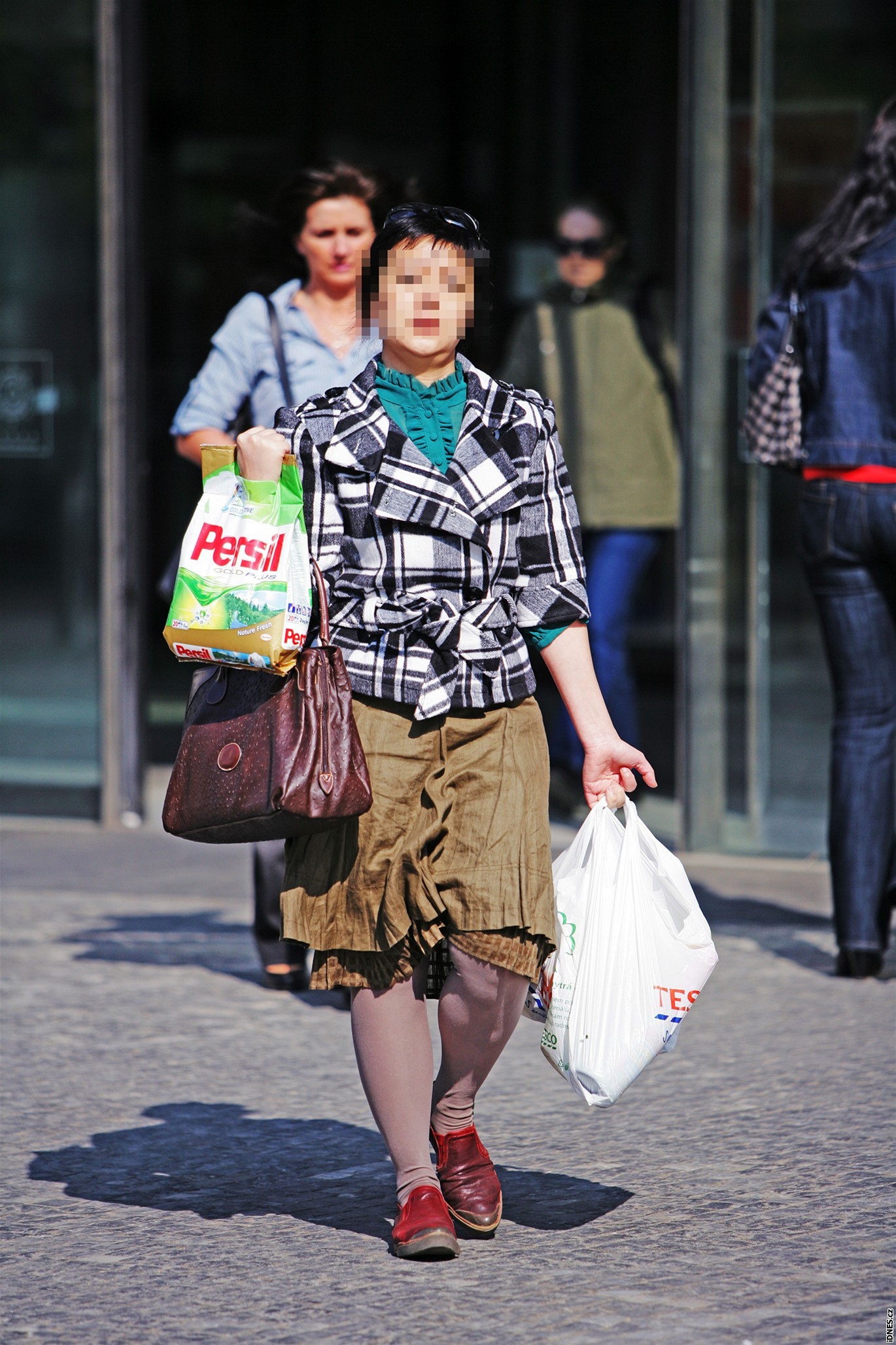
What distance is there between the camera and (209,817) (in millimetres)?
3432

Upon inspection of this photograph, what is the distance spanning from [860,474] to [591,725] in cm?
194

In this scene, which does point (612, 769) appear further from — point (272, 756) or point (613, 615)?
point (613, 615)

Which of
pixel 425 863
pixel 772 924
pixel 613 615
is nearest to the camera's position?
pixel 425 863

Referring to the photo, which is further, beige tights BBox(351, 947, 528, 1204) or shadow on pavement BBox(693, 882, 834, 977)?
shadow on pavement BBox(693, 882, 834, 977)

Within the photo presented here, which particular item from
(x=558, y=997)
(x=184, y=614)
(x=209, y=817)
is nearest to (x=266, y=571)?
(x=184, y=614)

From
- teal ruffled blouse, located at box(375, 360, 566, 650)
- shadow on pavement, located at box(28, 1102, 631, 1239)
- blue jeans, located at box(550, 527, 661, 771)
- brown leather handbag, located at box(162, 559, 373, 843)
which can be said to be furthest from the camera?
blue jeans, located at box(550, 527, 661, 771)

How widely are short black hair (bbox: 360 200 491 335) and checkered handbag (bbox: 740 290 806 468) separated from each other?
1.83 m

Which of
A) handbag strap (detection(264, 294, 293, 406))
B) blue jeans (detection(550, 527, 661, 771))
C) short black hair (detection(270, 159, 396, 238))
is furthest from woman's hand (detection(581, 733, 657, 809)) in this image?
blue jeans (detection(550, 527, 661, 771))

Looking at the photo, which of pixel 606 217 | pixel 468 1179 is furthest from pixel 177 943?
pixel 606 217

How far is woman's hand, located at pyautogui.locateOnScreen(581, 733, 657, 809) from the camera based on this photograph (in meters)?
3.55

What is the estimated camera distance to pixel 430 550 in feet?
11.4

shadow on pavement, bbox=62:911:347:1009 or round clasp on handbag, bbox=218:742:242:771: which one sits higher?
round clasp on handbag, bbox=218:742:242:771

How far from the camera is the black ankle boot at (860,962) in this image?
5336 mm

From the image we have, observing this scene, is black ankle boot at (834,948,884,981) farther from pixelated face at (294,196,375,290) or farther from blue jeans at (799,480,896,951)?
pixelated face at (294,196,375,290)
